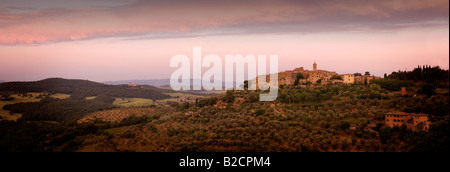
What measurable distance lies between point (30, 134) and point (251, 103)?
57.1 ft

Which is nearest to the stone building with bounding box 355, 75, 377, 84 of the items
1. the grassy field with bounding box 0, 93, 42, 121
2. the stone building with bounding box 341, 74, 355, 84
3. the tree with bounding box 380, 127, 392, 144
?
the stone building with bounding box 341, 74, 355, 84

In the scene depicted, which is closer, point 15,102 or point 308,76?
point 15,102

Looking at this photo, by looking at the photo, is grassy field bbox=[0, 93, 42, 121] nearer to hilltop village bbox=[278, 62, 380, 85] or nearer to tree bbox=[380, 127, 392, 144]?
tree bbox=[380, 127, 392, 144]

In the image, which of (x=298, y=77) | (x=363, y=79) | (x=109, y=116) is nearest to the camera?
(x=109, y=116)

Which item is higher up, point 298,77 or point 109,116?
point 298,77

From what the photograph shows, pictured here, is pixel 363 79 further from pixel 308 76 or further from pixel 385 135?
pixel 385 135

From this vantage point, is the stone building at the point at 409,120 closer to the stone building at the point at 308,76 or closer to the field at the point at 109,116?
the stone building at the point at 308,76

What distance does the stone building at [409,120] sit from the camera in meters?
15.2

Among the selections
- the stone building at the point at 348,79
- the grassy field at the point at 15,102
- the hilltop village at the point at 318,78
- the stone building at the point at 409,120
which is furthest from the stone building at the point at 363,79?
the grassy field at the point at 15,102

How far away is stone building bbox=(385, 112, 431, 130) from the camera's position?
15.2 m

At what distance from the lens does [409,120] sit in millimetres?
15641

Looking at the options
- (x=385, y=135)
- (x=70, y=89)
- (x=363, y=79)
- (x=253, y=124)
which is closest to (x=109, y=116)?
(x=70, y=89)

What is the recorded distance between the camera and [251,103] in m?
24.7
